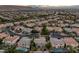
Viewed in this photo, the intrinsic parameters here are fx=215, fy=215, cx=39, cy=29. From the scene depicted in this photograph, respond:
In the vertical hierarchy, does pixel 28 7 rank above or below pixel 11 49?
above

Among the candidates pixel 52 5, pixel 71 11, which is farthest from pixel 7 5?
pixel 71 11

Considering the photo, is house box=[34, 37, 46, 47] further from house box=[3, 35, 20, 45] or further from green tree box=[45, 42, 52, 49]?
house box=[3, 35, 20, 45]

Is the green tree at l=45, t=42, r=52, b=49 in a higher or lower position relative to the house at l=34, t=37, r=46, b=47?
lower

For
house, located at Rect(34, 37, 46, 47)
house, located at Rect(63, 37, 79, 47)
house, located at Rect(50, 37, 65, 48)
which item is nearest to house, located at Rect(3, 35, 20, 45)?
house, located at Rect(34, 37, 46, 47)

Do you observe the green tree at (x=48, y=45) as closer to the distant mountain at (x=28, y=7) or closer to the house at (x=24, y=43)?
the house at (x=24, y=43)

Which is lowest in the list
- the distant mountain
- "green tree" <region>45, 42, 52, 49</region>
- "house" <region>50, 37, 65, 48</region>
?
"green tree" <region>45, 42, 52, 49</region>

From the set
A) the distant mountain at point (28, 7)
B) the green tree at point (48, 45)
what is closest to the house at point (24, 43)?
the green tree at point (48, 45)

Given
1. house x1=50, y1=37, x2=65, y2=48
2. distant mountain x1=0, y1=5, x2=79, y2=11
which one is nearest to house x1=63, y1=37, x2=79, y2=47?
house x1=50, y1=37, x2=65, y2=48

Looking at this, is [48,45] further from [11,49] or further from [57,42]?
[11,49]

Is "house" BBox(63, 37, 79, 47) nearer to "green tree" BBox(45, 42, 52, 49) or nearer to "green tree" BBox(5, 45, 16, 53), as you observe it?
"green tree" BBox(45, 42, 52, 49)

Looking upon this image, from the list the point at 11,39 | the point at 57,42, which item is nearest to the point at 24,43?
the point at 11,39

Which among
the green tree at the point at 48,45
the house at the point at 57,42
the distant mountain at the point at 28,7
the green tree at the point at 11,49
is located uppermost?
the distant mountain at the point at 28,7

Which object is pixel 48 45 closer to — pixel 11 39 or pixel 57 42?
pixel 57 42
